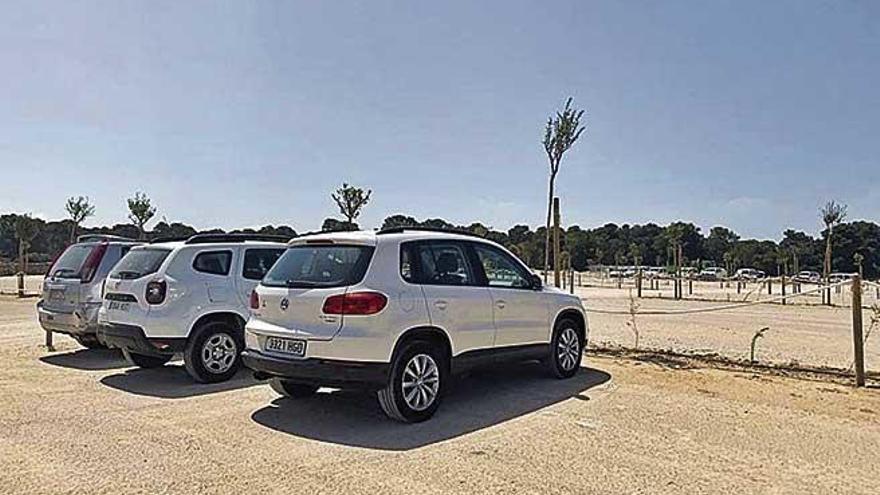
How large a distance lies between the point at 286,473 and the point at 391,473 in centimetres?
70

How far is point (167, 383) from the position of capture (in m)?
7.83

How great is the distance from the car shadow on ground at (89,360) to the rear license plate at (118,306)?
1.39 meters

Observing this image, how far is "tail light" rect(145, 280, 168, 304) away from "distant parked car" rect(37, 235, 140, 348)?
6.21 ft

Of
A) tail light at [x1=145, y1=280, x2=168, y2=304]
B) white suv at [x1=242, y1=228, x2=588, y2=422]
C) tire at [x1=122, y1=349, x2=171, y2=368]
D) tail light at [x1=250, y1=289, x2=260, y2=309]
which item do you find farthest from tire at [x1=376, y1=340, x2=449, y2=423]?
tire at [x1=122, y1=349, x2=171, y2=368]

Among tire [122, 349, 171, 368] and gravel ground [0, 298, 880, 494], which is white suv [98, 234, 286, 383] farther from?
gravel ground [0, 298, 880, 494]

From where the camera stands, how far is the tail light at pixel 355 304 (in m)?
5.57

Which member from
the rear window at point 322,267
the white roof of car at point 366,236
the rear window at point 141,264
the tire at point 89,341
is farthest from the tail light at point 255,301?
the tire at point 89,341

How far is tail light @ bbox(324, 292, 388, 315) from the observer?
5.57 metres

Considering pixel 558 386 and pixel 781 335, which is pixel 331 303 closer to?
pixel 558 386

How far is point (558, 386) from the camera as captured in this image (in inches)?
293

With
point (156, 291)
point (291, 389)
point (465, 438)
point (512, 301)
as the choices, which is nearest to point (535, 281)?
point (512, 301)

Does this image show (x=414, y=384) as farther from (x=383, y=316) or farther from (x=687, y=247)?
(x=687, y=247)

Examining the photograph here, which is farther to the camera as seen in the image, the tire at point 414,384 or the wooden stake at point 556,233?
the wooden stake at point 556,233

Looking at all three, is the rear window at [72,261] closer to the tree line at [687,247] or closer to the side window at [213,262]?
the side window at [213,262]
